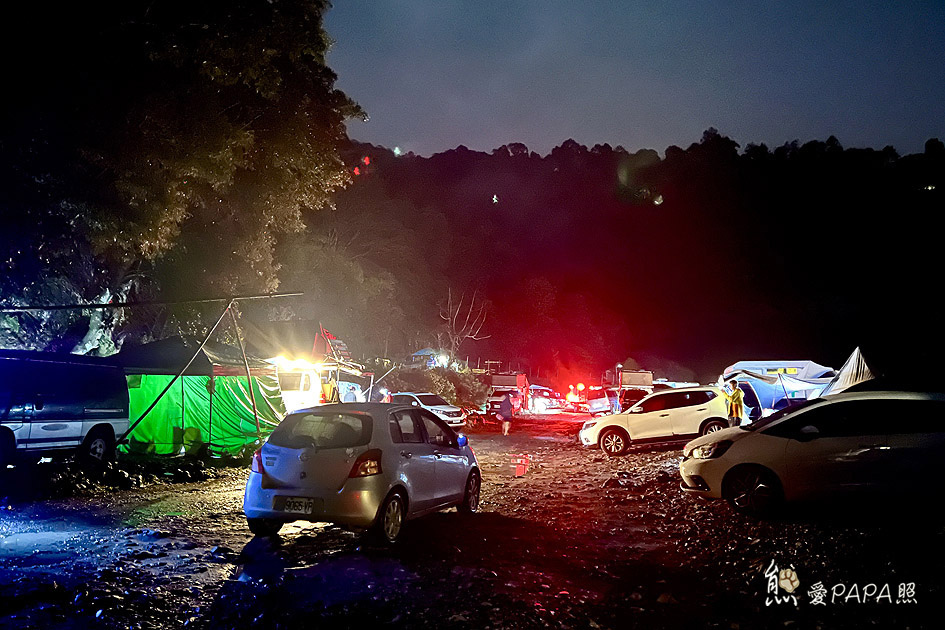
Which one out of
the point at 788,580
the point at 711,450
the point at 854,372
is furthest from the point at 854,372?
the point at 788,580

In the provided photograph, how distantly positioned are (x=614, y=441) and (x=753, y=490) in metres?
10.4

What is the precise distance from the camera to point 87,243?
55.7 ft

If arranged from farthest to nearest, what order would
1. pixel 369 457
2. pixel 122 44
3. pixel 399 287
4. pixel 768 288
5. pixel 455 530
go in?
pixel 768 288, pixel 399 287, pixel 122 44, pixel 455 530, pixel 369 457

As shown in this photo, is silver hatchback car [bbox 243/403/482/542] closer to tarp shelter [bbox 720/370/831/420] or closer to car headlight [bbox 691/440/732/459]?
car headlight [bbox 691/440/732/459]

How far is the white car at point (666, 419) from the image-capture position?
1923 cm

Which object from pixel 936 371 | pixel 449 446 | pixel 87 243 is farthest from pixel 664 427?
pixel 87 243

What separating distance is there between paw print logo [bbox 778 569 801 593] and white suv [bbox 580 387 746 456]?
42.1ft

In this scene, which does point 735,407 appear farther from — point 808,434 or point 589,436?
point 808,434

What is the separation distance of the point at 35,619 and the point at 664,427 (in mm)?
16499

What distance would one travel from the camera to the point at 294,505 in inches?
305

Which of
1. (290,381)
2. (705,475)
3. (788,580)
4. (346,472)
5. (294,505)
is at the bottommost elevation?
(788,580)

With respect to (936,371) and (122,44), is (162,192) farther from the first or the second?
(936,371)

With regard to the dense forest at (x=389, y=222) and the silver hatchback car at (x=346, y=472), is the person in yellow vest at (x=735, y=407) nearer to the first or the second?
the dense forest at (x=389, y=222)

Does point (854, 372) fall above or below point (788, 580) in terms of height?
above
